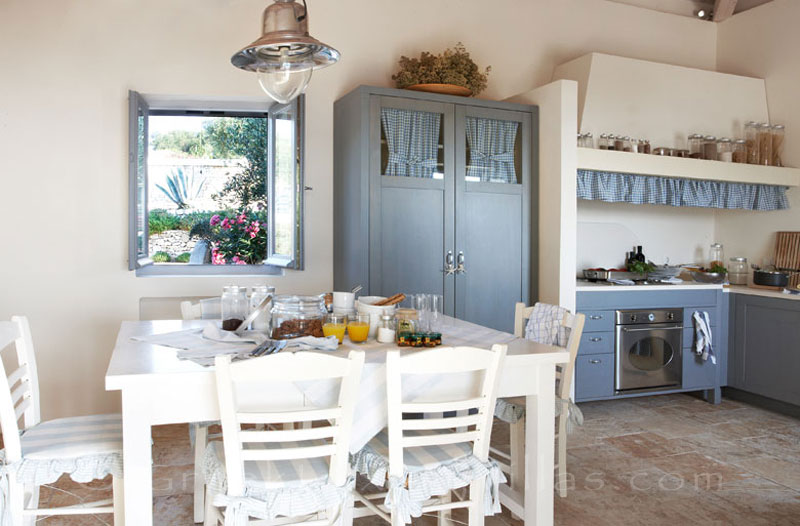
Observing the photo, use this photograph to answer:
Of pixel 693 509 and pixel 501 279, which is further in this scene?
pixel 501 279

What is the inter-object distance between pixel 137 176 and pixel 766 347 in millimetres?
4334

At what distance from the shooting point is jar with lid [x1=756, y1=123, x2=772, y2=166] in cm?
512

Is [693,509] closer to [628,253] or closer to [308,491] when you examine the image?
[308,491]

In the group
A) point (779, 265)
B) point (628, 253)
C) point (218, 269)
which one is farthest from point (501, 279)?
point (779, 265)

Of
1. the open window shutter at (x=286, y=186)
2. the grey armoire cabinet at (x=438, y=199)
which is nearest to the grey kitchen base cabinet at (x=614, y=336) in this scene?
the grey armoire cabinet at (x=438, y=199)

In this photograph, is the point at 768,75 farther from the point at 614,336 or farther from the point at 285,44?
the point at 285,44

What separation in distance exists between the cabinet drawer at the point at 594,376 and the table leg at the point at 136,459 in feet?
10.2

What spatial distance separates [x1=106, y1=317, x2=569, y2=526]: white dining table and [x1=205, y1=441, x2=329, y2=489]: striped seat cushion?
0.13 meters

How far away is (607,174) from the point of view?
462 centimetres

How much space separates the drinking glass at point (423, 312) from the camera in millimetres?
2492

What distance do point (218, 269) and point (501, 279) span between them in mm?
1896

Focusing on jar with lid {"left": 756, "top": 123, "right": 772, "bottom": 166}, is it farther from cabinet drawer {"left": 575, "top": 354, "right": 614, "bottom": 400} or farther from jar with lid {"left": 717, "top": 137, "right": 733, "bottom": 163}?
cabinet drawer {"left": 575, "top": 354, "right": 614, "bottom": 400}

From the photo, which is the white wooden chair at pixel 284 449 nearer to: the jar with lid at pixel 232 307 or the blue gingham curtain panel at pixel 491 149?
the jar with lid at pixel 232 307

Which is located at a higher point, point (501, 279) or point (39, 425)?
point (501, 279)
